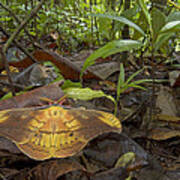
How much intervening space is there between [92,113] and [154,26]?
45cm

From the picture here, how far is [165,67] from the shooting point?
1.81 metres

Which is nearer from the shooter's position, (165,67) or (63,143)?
(63,143)

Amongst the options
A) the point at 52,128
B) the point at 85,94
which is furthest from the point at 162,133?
the point at 52,128

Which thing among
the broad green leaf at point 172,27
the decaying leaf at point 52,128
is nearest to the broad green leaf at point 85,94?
the decaying leaf at point 52,128

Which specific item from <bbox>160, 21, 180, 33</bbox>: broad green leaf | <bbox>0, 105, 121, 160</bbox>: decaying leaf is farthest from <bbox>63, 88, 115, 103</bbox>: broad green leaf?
<bbox>160, 21, 180, 33</bbox>: broad green leaf

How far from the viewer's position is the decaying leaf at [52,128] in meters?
0.73

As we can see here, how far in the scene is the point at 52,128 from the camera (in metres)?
0.77

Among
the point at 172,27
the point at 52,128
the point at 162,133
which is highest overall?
the point at 172,27

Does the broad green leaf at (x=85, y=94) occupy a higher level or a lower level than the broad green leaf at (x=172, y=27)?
lower

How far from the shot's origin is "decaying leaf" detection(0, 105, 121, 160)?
733mm

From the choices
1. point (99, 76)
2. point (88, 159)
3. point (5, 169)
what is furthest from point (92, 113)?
point (99, 76)

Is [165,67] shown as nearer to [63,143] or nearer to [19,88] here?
[19,88]

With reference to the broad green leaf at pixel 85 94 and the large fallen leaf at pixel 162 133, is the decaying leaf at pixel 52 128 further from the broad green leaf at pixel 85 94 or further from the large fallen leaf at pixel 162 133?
the large fallen leaf at pixel 162 133

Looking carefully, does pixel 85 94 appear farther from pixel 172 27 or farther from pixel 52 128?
pixel 172 27
